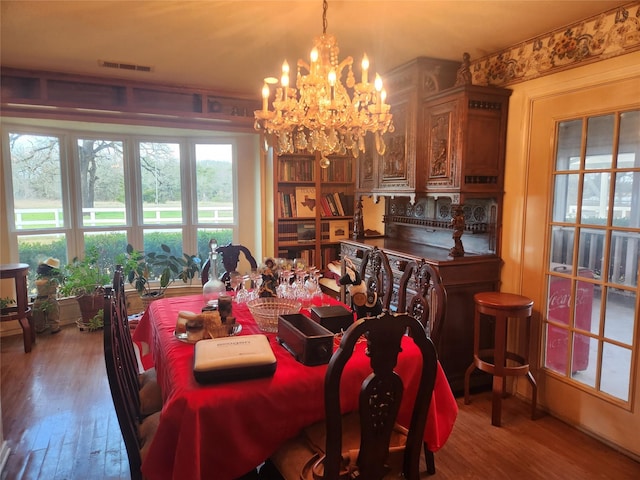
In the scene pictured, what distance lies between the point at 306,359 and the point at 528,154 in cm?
216

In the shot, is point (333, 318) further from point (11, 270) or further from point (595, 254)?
point (11, 270)

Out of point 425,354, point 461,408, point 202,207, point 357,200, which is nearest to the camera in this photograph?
point 425,354

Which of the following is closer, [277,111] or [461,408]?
[277,111]

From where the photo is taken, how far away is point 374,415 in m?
1.28

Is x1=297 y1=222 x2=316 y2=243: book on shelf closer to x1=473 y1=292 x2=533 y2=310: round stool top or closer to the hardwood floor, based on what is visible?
x1=473 y1=292 x2=533 y2=310: round stool top

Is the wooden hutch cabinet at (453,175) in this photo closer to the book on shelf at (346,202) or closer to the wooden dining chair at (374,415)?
the book on shelf at (346,202)

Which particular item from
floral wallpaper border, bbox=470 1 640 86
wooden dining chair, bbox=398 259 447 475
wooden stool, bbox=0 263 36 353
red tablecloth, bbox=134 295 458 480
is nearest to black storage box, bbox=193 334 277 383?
red tablecloth, bbox=134 295 458 480

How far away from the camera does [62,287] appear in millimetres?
4203

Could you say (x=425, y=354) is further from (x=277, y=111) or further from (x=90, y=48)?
(x=90, y=48)

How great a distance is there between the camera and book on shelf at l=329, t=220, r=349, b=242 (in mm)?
4488

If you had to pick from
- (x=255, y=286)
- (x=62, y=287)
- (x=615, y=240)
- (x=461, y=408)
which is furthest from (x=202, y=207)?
(x=615, y=240)

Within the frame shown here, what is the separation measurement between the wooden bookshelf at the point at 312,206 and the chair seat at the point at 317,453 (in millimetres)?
2779

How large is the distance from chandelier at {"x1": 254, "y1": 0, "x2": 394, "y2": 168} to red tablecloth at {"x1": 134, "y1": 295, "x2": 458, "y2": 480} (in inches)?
45.8

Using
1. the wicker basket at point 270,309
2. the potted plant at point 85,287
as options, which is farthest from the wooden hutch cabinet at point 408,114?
the potted plant at point 85,287
